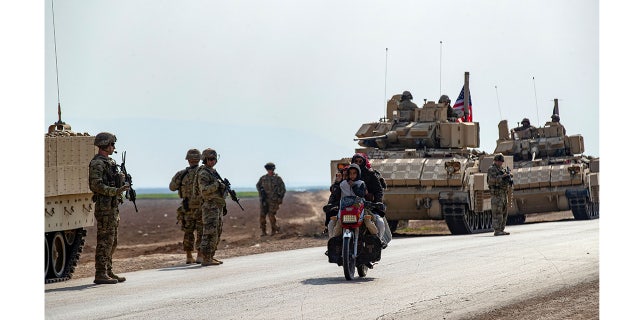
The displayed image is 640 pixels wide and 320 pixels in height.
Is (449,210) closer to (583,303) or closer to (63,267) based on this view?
(63,267)

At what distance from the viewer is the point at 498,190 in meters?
26.9

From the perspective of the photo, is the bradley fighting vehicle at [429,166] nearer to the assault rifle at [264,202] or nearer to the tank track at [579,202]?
the assault rifle at [264,202]

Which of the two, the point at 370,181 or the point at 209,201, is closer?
the point at 370,181

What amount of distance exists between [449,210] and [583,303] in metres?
16.3

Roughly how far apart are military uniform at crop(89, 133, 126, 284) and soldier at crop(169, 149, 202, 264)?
3.97 meters

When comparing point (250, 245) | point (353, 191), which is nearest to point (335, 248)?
point (353, 191)

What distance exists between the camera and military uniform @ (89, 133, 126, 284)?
15.7m

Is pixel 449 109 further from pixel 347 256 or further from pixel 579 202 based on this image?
pixel 347 256

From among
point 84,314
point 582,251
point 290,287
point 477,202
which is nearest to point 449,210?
point 477,202

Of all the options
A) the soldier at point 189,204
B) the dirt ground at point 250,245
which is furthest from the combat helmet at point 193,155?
the dirt ground at point 250,245

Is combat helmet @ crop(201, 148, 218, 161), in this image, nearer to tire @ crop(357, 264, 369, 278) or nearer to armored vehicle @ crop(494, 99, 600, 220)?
tire @ crop(357, 264, 369, 278)

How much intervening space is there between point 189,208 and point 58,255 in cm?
272

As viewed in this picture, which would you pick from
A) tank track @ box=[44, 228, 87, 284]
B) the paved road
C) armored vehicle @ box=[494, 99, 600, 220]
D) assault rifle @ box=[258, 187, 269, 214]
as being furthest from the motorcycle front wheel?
armored vehicle @ box=[494, 99, 600, 220]

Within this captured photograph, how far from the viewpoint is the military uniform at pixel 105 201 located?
1566 cm
